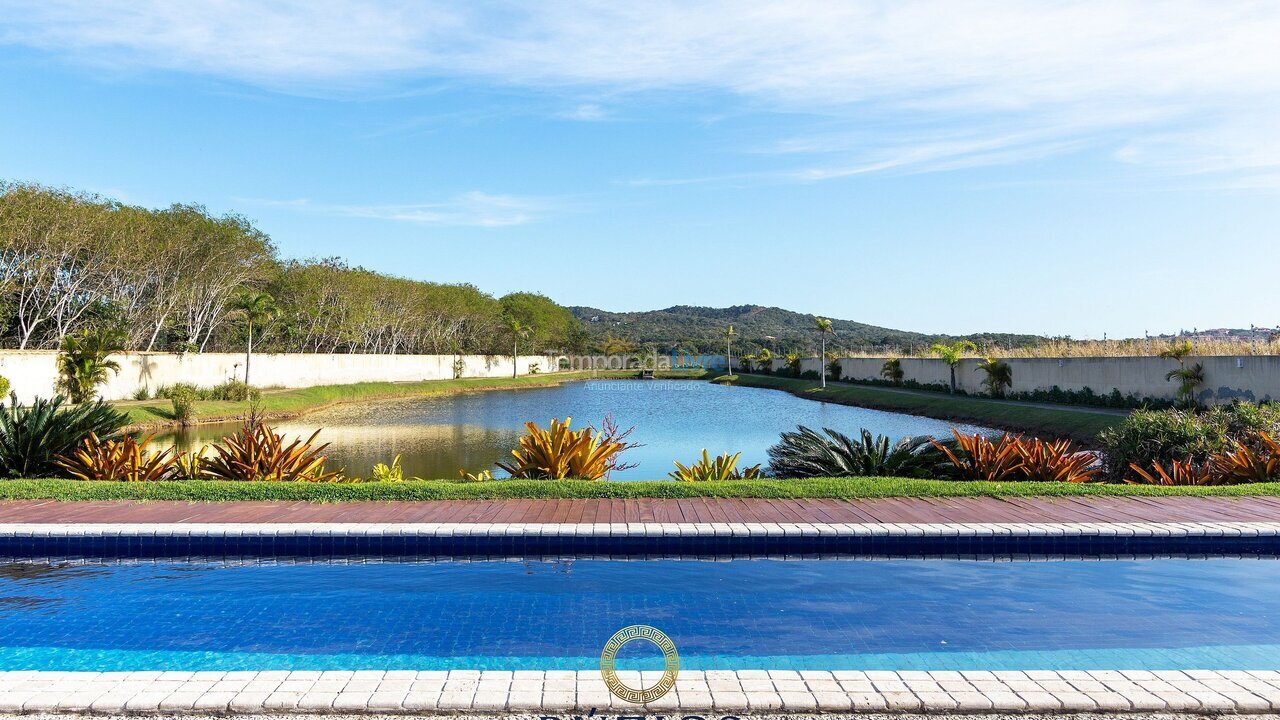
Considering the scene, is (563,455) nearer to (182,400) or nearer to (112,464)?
(112,464)

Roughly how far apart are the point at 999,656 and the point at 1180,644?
1.14 metres

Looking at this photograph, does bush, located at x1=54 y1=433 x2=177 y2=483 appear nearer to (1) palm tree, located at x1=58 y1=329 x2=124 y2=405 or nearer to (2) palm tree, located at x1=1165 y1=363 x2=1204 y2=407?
(1) palm tree, located at x1=58 y1=329 x2=124 y2=405

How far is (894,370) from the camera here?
148 ft

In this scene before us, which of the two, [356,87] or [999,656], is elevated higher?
[356,87]

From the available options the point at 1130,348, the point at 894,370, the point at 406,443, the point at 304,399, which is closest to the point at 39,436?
the point at 406,443

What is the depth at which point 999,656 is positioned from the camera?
4559 millimetres

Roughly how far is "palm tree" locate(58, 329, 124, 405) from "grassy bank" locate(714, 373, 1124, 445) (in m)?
28.4

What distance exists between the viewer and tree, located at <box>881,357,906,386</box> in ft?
147

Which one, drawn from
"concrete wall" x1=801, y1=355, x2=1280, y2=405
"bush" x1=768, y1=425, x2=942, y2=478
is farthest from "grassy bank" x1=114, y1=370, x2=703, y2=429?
"concrete wall" x1=801, y1=355, x2=1280, y2=405

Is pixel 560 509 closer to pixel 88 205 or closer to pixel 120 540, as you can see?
pixel 120 540

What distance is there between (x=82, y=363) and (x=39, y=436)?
68.2 ft

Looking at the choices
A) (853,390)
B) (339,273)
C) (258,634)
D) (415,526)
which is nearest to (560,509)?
(415,526)

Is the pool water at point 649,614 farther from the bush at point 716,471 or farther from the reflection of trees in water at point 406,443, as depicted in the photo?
the reflection of trees in water at point 406,443

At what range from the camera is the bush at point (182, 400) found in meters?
27.8
